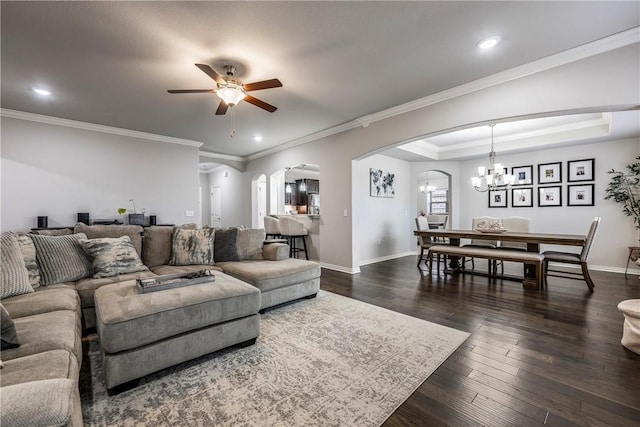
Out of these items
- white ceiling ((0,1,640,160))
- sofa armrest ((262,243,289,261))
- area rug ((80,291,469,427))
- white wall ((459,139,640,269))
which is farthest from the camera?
white wall ((459,139,640,269))

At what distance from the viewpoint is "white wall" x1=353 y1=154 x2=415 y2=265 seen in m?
5.80

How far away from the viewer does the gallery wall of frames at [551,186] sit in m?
5.21

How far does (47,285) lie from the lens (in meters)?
2.39

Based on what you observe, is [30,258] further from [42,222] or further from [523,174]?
[523,174]

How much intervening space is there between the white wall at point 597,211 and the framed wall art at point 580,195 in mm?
65

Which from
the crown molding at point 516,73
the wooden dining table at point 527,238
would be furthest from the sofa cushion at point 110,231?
the wooden dining table at point 527,238

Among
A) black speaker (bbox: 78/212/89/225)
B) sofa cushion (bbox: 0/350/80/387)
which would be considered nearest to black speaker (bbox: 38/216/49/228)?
black speaker (bbox: 78/212/89/225)

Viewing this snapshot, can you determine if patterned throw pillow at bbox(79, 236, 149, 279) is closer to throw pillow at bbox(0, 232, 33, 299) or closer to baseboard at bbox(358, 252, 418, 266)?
throw pillow at bbox(0, 232, 33, 299)

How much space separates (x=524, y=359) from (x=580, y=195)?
5.03 metres

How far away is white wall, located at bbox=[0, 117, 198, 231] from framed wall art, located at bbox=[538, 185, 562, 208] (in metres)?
7.57

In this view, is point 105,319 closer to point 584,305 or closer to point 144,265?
point 144,265

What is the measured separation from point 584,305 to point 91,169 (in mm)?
7680

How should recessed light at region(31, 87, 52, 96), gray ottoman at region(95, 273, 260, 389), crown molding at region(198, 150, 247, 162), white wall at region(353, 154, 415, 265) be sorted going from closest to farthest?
gray ottoman at region(95, 273, 260, 389)
recessed light at region(31, 87, 52, 96)
white wall at region(353, 154, 415, 265)
crown molding at region(198, 150, 247, 162)

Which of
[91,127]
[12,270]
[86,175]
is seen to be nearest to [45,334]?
[12,270]
